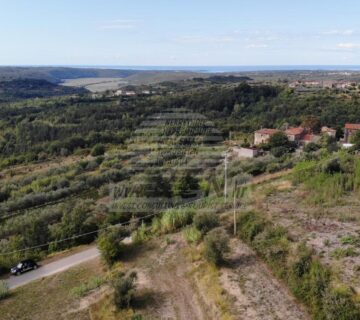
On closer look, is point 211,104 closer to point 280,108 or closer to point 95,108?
point 280,108

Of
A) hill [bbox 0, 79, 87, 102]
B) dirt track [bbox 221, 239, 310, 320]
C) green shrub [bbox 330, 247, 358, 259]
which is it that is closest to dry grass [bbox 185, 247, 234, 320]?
dirt track [bbox 221, 239, 310, 320]

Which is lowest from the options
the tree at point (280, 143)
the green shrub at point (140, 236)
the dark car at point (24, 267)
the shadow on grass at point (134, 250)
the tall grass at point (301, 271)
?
the dark car at point (24, 267)

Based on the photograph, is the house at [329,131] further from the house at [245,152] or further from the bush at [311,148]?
the house at [245,152]

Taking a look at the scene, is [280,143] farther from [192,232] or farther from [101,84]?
[101,84]

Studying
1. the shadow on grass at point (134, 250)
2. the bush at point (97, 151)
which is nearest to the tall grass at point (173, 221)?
the shadow on grass at point (134, 250)

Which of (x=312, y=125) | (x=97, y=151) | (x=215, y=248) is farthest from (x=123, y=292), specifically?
(x=312, y=125)
